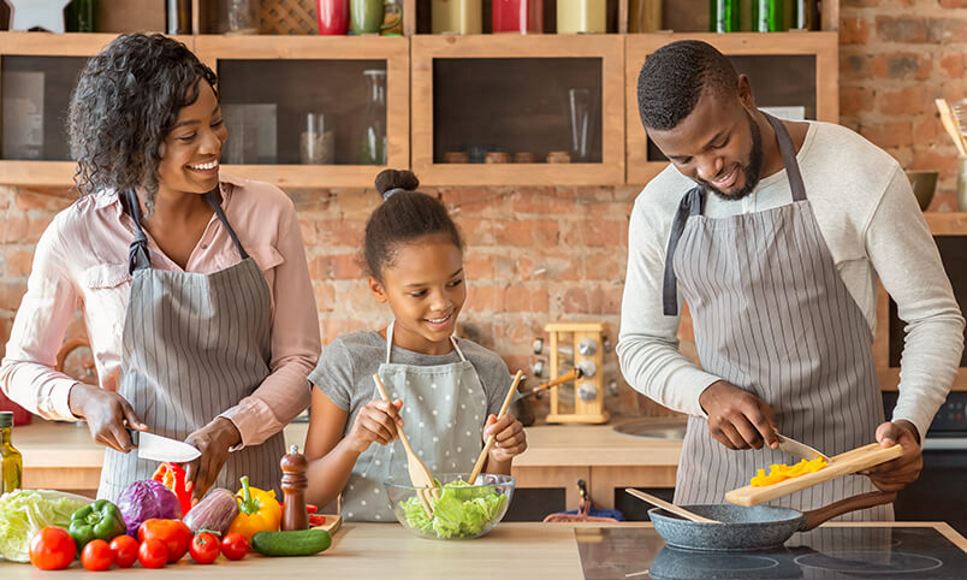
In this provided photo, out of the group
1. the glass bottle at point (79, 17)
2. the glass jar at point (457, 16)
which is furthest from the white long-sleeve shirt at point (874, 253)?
the glass bottle at point (79, 17)

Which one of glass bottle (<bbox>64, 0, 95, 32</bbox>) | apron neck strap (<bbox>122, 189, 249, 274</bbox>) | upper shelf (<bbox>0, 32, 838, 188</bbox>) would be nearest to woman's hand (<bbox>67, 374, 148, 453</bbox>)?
apron neck strap (<bbox>122, 189, 249, 274</bbox>)

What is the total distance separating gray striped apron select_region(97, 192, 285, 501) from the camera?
2266mm

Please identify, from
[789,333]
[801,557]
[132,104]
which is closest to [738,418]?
[789,333]

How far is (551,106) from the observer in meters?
3.63

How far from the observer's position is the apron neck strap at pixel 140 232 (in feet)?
7.47

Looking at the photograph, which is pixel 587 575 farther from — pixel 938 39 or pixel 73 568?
pixel 938 39

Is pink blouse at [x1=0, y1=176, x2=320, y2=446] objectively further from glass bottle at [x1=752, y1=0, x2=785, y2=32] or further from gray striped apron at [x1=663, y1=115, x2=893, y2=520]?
glass bottle at [x1=752, y1=0, x2=785, y2=32]

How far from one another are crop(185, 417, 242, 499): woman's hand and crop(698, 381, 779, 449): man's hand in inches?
31.1

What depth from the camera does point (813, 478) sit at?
189 centimetres

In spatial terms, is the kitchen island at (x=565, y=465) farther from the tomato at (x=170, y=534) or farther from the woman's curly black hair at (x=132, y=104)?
the tomato at (x=170, y=534)

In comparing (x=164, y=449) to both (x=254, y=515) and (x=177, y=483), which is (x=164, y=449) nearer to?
(x=177, y=483)

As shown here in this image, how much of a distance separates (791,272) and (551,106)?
1.57m

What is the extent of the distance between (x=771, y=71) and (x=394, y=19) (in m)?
1.06

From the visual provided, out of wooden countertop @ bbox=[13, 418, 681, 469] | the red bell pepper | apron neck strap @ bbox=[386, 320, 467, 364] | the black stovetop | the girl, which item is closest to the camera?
the black stovetop
